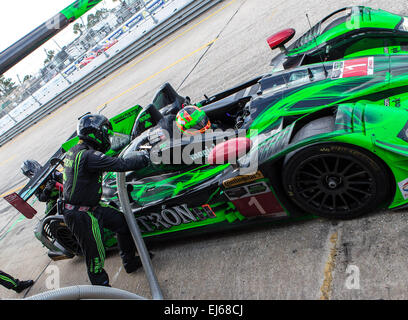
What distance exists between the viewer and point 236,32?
10.3 m

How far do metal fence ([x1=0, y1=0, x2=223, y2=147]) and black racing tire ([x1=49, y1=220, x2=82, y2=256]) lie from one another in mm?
12807

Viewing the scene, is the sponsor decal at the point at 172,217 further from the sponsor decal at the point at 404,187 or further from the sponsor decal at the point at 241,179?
the sponsor decal at the point at 404,187

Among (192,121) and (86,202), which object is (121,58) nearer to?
(192,121)

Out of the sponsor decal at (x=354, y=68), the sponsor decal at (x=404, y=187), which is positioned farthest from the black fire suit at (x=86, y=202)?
the sponsor decal at (x=404, y=187)

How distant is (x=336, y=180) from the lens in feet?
8.89

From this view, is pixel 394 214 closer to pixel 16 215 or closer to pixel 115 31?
pixel 16 215

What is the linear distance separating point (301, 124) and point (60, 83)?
1946cm

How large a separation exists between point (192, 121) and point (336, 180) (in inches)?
70.5

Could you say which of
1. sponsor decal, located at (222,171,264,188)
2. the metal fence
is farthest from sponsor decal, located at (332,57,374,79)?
the metal fence

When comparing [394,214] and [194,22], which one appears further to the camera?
[194,22]

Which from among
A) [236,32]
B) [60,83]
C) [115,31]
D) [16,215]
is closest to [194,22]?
[236,32]

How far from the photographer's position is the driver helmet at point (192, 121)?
152 inches

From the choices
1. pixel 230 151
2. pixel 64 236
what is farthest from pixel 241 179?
pixel 64 236

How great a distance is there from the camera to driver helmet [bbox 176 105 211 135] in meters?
3.85
